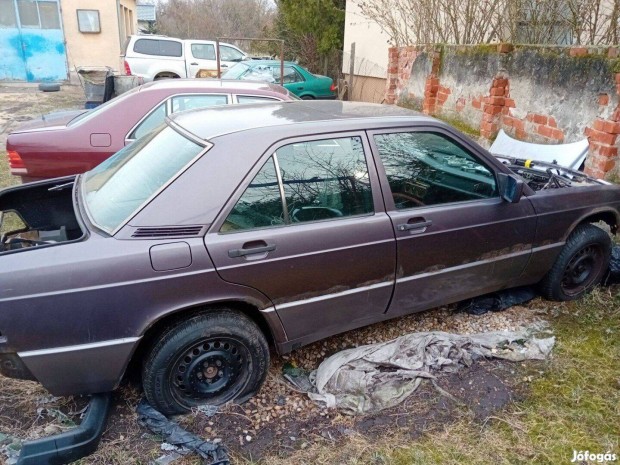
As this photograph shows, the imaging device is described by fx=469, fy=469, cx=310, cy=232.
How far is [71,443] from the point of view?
2.29m

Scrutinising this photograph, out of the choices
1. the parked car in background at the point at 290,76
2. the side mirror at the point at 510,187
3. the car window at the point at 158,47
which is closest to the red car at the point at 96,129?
the side mirror at the point at 510,187

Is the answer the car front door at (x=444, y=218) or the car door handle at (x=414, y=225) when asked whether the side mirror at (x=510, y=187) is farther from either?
the car door handle at (x=414, y=225)

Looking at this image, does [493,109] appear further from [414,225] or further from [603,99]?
[414,225]

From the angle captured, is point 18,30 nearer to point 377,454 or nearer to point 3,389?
point 3,389

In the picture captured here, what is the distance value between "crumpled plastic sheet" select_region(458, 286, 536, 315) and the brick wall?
6.77 ft

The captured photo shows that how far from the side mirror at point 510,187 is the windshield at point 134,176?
80.1 inches

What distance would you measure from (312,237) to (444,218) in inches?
37.4

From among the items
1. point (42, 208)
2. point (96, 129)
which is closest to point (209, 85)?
point (96, 129)

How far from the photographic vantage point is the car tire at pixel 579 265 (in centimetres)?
372

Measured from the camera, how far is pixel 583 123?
529 centimetres

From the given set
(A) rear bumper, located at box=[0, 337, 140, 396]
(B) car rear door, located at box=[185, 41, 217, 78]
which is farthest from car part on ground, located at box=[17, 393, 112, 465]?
(B) car rear door, located at box=[185, 41, 217, 78]

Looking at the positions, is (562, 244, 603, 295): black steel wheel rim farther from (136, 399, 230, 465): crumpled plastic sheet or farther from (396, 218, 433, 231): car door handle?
(136, 399, 230, 465): crumpled plastic sheet

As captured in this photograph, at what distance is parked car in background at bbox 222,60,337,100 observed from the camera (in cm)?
1187

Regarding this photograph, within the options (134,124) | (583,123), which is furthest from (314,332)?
(583,123)
